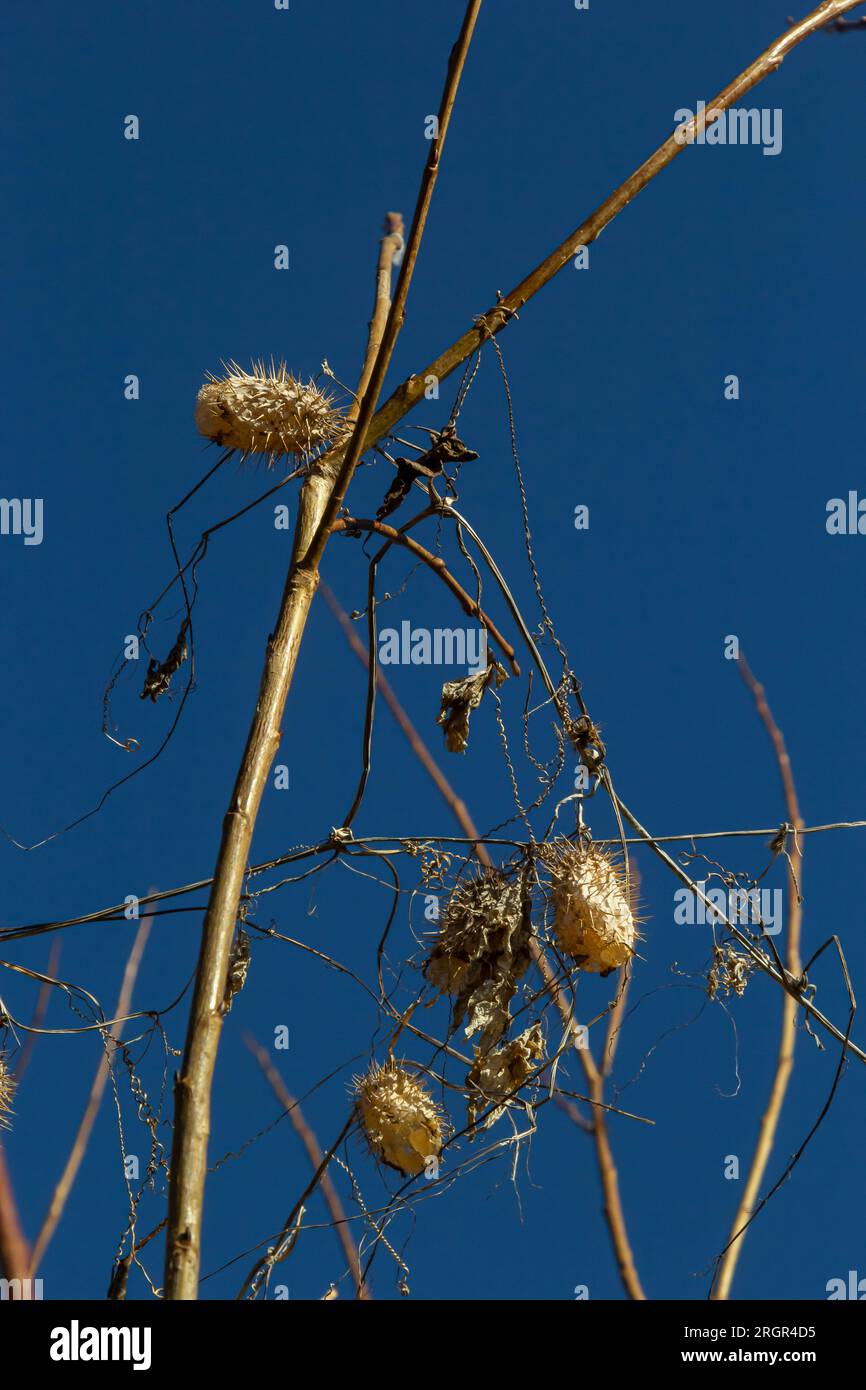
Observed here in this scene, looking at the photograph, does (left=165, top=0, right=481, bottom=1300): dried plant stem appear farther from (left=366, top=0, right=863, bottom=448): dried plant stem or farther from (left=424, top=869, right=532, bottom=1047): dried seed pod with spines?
(left=424, top=869, right=532, bottom=1047): dried seed pod with spines

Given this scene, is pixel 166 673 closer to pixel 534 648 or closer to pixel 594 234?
pixel 534 648

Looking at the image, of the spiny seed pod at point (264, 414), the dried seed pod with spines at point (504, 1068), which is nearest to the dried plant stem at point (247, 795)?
the spiny seed pod at point (264, 414)

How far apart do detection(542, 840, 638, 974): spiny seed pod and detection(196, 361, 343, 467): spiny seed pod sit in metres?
1.15

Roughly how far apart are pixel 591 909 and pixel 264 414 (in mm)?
→ 1382

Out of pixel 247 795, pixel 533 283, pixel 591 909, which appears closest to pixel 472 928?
pixel 591 909

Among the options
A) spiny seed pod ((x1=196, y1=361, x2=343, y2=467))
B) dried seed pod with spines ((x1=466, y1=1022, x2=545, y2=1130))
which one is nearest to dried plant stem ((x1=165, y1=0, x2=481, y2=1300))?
spiny seed pod ((x1=196, y1=361, x2=343, y2=467))

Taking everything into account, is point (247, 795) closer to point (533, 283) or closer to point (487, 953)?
point (487, 953)

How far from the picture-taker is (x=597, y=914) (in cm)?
340

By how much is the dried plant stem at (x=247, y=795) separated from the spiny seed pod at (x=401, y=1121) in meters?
0.82

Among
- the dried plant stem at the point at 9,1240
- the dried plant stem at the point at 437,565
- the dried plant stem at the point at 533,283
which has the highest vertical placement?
the dried plant stem at the point at 533,283

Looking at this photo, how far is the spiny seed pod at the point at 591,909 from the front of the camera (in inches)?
134

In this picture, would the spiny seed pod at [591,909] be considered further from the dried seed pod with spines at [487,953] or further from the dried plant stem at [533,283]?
the dried plant stem at [533,283]
